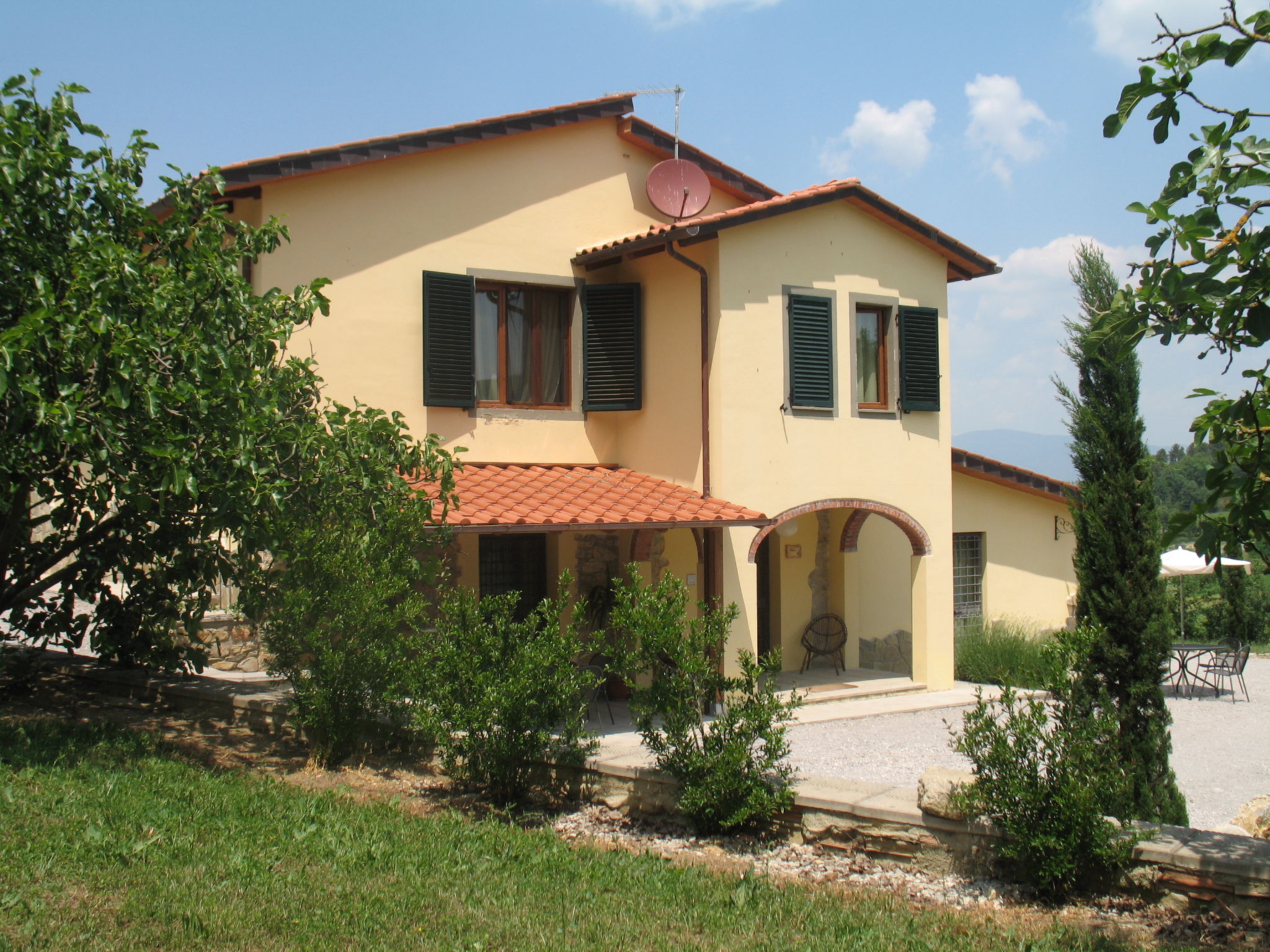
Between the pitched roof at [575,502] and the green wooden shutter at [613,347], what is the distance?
98 centimetres

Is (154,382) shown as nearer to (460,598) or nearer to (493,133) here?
(460,598)

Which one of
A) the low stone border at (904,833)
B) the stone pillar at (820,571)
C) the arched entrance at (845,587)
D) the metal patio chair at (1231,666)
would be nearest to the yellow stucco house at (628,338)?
the arched entrance at (845,587)

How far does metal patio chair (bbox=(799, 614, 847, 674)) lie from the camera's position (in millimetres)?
15352

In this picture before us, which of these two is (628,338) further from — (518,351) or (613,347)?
(518,351)

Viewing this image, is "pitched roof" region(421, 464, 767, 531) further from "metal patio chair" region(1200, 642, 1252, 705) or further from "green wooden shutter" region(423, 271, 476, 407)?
"metal patio chair" region(1200, 642, 1252, 705)

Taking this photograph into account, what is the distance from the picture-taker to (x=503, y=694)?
7680 mm

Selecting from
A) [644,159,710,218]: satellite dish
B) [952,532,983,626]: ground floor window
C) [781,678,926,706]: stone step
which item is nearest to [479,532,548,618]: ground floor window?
[781,678,926,706]: stone step

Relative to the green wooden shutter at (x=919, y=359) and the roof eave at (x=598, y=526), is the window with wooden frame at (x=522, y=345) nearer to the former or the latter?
the roof eave at (x=598, y=526)

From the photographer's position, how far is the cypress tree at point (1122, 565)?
7.93 metres

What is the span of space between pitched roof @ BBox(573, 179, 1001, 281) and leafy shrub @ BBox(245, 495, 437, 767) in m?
4.96

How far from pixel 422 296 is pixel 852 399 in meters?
5.51

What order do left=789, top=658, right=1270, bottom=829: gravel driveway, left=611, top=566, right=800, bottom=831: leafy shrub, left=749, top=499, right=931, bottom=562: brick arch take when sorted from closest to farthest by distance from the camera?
left=611, top=566, right=800, bottom=831: leafy shrub → left=789, top=658, right=1270, bottom=829: gravel driveway → left=749, top=499, right=931, bottom=562: brick arch

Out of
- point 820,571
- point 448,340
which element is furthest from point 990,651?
point 448,340

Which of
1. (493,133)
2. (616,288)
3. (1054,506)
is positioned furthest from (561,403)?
(1054,506)
